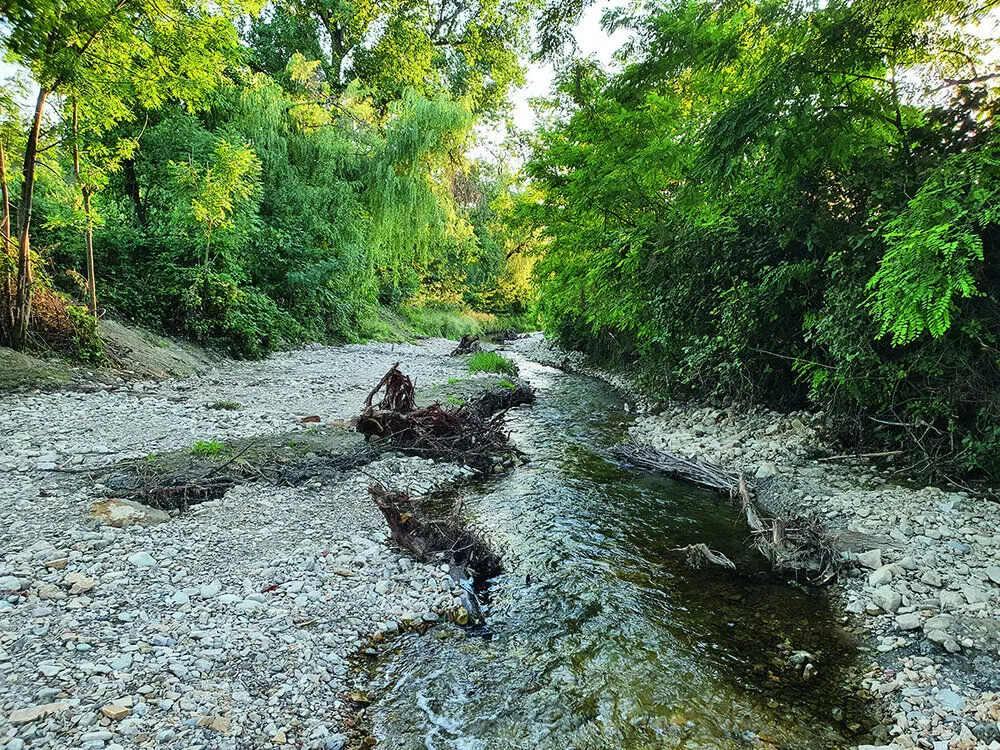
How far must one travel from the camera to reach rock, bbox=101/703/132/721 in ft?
8.21

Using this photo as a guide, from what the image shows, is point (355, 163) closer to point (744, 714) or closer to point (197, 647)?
point (197, 647)

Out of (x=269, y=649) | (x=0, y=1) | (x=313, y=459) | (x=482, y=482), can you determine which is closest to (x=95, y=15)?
(x=0, y=1)

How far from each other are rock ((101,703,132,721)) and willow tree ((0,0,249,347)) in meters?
8.60

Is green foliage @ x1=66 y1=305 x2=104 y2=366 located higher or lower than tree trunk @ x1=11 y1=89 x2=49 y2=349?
lower

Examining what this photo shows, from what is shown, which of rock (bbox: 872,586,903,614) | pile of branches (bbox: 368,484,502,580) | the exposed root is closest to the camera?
rock (bbox: 872,586,903,614)

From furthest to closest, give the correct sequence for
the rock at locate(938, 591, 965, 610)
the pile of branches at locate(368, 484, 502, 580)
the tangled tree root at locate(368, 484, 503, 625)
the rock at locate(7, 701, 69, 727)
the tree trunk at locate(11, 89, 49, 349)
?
the tree trunk at locate(11, 89, 49, 349)
the pile of branches at locate(368, 484, 502, 580)
the tangled tree root at locate(368, 484, 503, 625)
the rock at locate(938, 591, 965, 610)
the rock at locate(7, 701, 69, 727)

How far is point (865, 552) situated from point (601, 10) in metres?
6.33

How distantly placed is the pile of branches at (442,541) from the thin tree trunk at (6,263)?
766 centimetres

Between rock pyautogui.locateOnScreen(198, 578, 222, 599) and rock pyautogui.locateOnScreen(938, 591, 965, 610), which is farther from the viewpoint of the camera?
rock pyautogui.locateOnScreen(938, 591, 965, 610)

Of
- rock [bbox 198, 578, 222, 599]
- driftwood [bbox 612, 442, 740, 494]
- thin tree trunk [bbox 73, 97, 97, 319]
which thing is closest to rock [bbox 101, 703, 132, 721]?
rock [bbox 198, 578, 222, 599]

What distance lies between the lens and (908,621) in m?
3.84

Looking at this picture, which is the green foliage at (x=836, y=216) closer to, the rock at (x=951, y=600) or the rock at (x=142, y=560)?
the rock at (x=951, y=600)

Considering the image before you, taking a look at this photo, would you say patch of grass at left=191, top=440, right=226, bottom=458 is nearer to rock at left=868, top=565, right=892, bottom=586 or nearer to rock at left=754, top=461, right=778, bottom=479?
rock at left=868, top=565, right=892, bottom=586

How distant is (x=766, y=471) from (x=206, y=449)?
745 centimetres
